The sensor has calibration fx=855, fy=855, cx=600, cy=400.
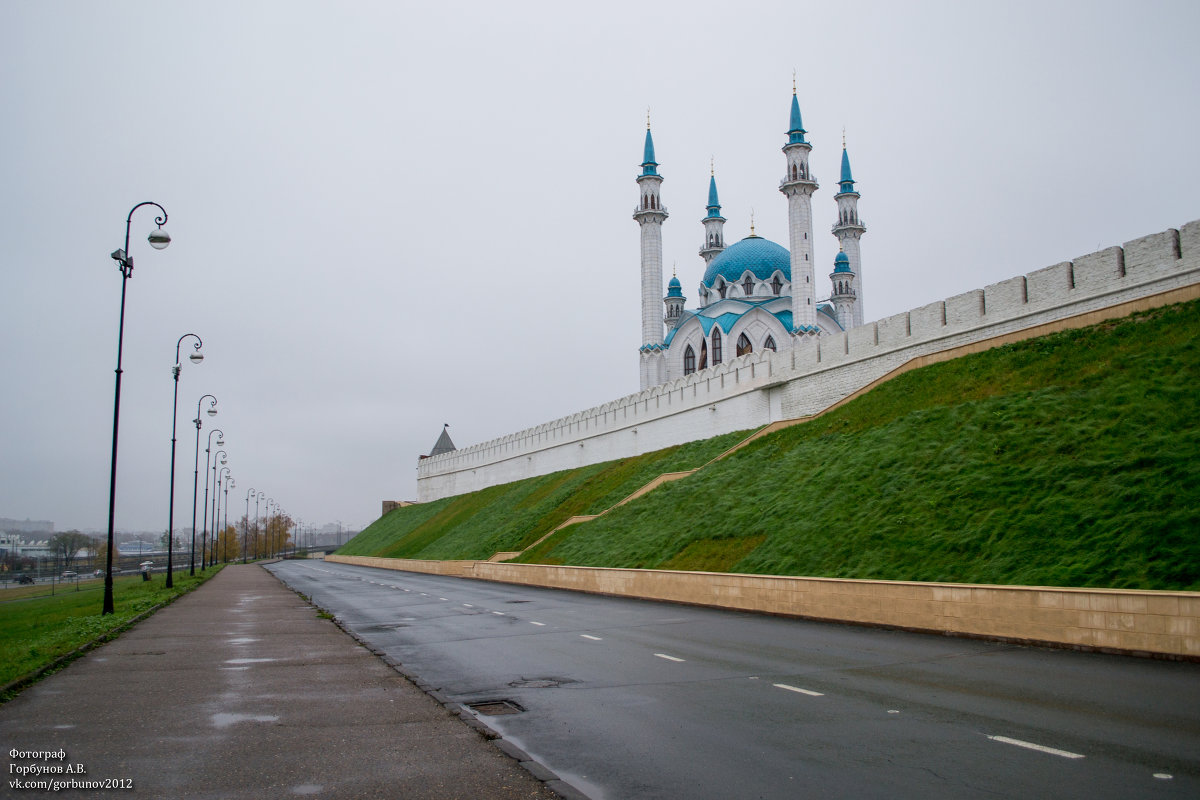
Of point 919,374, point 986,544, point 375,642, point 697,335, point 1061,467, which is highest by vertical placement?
point 697,335

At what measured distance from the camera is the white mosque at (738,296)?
69062mm

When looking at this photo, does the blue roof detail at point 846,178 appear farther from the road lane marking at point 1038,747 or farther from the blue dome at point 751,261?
the road lane marking at point 1038,747

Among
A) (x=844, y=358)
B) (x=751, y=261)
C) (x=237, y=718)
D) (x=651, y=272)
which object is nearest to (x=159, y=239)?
(x=237, y=718)

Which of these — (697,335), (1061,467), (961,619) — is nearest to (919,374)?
(1061,467)

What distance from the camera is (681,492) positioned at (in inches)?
1278

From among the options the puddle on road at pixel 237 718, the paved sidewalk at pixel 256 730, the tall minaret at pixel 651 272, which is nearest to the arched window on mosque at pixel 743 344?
the tall minaret at pixel 651 272

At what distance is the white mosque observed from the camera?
227ft

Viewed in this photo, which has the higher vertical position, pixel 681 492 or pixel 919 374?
pixel 919 374

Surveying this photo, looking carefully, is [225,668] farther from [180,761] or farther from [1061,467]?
[1061,467]

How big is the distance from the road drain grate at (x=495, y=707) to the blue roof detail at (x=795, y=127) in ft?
194

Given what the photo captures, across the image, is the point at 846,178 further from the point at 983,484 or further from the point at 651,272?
the point at 983,484

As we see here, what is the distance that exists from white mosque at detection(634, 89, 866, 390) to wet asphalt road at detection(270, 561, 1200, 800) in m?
53.0

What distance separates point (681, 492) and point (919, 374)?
31.8 feet

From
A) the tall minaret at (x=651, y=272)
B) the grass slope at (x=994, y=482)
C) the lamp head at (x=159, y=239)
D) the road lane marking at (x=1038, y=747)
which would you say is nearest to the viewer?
the road lane marking at (x=1038, y=747)
